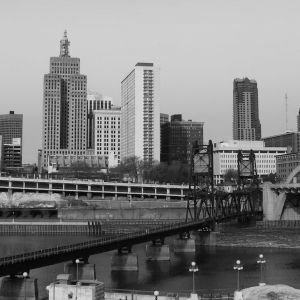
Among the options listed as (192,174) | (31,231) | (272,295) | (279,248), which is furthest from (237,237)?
(272,295)

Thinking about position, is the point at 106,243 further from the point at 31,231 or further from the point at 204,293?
the point at 31,231

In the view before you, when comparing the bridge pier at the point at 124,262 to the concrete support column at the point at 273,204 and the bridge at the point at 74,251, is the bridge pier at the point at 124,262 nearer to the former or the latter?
the bridge at the point at 74,251

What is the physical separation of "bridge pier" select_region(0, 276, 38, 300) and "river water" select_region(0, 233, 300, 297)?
414 cm

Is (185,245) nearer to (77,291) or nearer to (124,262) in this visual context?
(124,262)

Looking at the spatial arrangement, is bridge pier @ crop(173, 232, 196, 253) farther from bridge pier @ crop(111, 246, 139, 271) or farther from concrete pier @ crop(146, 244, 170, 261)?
bridge pier @ crop(111, 246, 139, 271)

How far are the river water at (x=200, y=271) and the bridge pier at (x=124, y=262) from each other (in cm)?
131

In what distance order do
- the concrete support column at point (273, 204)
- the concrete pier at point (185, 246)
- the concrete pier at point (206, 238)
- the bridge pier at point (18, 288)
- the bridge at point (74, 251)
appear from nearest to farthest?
1. the bridge pier at point (18, 288)
2. the bridge at point (74, 251)
3. the concrete pier at point (185, 246)
4. the concrete pier at point (206, 238)
5. the concrete support column at point (273, 204)

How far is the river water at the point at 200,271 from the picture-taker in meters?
84.3

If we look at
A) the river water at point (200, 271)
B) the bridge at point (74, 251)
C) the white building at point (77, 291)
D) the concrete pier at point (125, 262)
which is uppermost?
the bridge at point (74, 251)

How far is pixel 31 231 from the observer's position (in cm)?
17538

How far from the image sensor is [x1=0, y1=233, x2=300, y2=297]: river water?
3319 inches

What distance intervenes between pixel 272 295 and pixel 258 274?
38546 millimetres

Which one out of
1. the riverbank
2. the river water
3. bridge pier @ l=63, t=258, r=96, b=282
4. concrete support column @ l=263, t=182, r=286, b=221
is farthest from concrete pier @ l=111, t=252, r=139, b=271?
concrete support column @ l=263, t=182, r=286, b=221

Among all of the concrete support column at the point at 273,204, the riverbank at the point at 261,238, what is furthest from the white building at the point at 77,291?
the concrete support column at the point at 273,204
